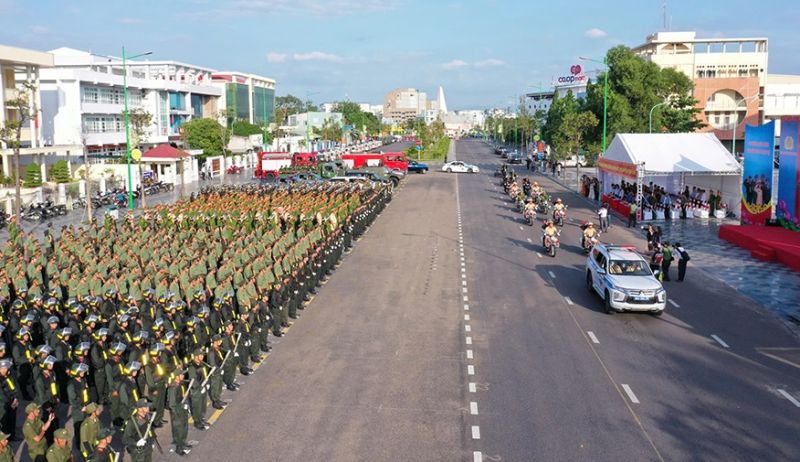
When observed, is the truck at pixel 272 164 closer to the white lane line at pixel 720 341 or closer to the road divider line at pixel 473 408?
the white lane line at pixel 720 341

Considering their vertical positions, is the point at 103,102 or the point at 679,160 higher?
the point at 103,102

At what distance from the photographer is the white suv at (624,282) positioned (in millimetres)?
18172

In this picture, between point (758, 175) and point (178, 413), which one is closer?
point (178, 413)

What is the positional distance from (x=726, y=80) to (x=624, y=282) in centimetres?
8558

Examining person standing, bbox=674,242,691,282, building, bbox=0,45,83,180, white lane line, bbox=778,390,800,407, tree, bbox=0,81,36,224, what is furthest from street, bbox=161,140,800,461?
building, bbox=0,45,83,180

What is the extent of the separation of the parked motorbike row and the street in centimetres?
325

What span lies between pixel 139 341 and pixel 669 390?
9687 millimetres

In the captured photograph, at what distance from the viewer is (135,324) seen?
14.3 m

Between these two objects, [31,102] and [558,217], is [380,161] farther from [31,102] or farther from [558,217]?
[558,217]

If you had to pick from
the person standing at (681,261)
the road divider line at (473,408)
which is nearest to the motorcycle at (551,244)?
the person standing at (681,261)

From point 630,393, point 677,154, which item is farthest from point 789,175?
point 630,393

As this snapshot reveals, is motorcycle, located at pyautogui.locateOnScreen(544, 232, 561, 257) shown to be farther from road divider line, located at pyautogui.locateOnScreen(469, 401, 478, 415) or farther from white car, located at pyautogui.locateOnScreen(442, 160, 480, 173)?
white car, located at pyautogui.locateOnScreen(442, 160, 480, 173)

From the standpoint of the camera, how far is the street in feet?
36.9

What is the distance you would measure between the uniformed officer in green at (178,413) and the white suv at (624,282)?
36.9ft
